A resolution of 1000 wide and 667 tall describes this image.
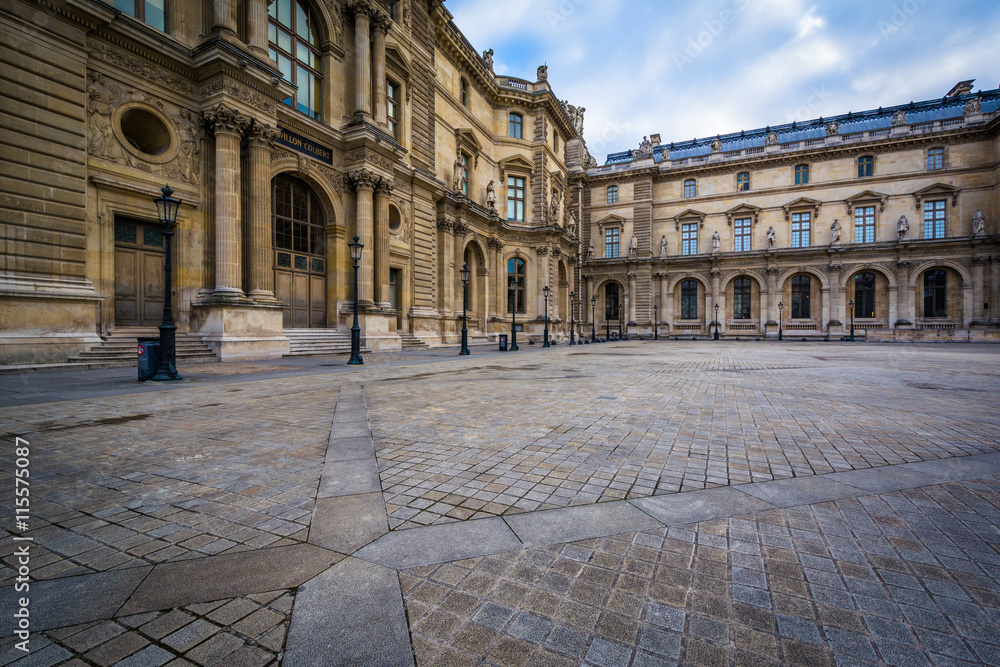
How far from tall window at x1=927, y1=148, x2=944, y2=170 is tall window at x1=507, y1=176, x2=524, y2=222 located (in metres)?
38.3

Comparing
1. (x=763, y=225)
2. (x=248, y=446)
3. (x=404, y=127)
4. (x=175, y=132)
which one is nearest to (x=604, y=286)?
(x=763, y=225)

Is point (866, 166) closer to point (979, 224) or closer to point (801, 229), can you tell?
point (801, 229)

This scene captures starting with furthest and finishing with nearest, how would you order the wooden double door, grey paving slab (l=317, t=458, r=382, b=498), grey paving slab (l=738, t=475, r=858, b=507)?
the wooden double door < grey paving slab (l=317, t=458, r=382, b=498) < grey paving slab (l=738, t=475, r=858, b=507)

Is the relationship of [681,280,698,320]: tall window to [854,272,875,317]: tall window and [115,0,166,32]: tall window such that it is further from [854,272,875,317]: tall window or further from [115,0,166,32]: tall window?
[115,0,166,32]: tall window

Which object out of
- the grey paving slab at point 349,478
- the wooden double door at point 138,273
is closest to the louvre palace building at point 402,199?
the wooden double door at point 138,273

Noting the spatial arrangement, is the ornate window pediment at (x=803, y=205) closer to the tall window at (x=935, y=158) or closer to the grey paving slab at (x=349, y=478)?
the tall window at (x=935, y=158)

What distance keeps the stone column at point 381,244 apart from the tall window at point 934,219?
49.0 m

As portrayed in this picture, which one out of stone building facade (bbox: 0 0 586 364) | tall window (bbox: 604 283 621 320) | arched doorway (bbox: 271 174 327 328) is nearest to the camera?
stone building facade (bbox: 0 0 586 364)

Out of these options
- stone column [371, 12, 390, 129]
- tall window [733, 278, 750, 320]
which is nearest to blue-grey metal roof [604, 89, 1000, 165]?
tall window [733, 278, 750, 320]

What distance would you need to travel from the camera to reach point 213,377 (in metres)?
10.1

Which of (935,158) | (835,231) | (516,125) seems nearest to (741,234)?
(835,231)

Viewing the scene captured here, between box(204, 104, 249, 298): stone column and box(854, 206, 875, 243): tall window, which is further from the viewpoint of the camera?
box(854, 206, 875, 243): tall window

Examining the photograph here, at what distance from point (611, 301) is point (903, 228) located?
27250mm

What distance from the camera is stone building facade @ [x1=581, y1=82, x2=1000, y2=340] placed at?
3847 centimetres
